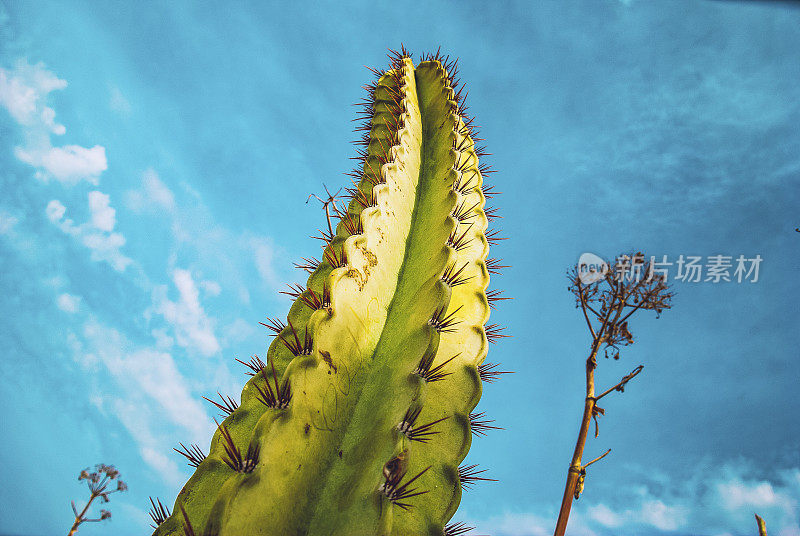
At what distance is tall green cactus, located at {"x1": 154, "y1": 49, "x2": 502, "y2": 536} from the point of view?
1.51m

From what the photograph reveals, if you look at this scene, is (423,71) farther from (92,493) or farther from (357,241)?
(92,493)

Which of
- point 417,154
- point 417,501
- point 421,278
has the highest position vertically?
point 417,154

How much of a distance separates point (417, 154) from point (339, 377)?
6.10ft

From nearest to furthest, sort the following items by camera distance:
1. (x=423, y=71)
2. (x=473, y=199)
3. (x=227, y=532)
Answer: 1. (x=227, y=532)
2. (x=473, y=199)
3. (x=423, y=71)

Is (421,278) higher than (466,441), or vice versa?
(421,278)

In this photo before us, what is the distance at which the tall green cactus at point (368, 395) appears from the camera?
151 centimetres

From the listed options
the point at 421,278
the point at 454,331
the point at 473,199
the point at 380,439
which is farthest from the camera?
the point at 473,199

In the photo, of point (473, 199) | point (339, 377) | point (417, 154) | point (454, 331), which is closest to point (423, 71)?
point (417, 154)

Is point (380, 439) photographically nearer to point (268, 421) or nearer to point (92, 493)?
point (268, 421)

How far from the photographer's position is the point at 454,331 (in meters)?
2.16

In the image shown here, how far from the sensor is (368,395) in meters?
1.89

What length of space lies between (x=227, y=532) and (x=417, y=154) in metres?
2.49

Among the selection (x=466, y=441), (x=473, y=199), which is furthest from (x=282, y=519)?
(x=473, y=199)

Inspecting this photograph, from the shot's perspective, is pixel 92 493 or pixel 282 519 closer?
pixel 282 519
